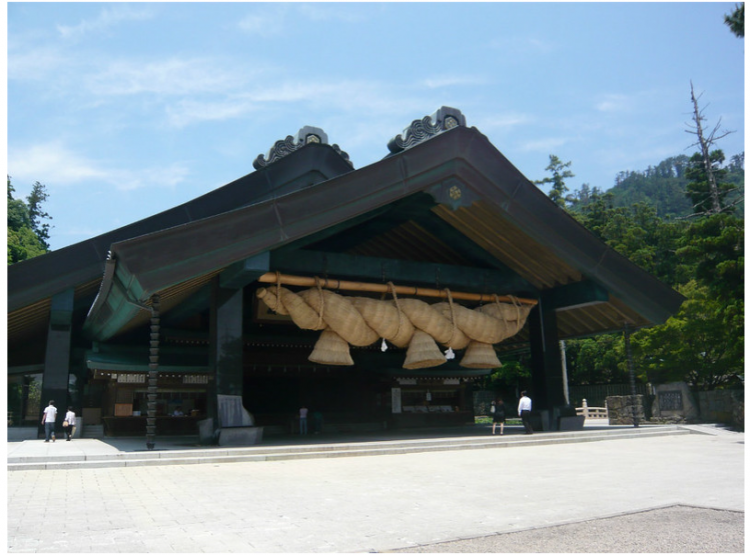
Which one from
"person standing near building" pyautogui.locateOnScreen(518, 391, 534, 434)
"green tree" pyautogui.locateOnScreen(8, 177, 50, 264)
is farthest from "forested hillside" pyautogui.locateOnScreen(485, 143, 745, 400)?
"green tree" pyautogui.locateOnScreen(8, 177, 50, 264)

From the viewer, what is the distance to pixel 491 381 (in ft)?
145

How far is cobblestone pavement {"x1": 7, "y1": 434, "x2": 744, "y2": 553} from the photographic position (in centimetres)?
513

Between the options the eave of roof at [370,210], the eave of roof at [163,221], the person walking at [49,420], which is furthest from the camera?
the eave of roof at [163,221]

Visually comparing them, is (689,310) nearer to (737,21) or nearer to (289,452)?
(737,21)

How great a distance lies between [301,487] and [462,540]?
3.41 m

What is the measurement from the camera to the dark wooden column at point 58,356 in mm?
17203

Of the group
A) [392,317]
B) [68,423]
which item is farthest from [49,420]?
[392,317]

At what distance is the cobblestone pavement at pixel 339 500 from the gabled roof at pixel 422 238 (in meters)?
4.05

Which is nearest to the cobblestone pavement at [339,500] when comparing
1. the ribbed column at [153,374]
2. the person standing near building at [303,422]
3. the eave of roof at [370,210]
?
the ribbed column at [153,374]

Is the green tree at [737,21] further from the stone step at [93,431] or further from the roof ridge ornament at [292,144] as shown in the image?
the stone step at [93,431]

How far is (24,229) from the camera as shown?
56125mm

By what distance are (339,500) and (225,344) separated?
289 inches

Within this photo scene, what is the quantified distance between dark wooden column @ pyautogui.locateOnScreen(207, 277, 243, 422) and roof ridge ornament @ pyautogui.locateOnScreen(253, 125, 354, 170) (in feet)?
24.5

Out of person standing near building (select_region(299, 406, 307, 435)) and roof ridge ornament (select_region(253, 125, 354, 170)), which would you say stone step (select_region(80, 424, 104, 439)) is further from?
roof ridge ornament (select_region(253, 125, 354, 170))
